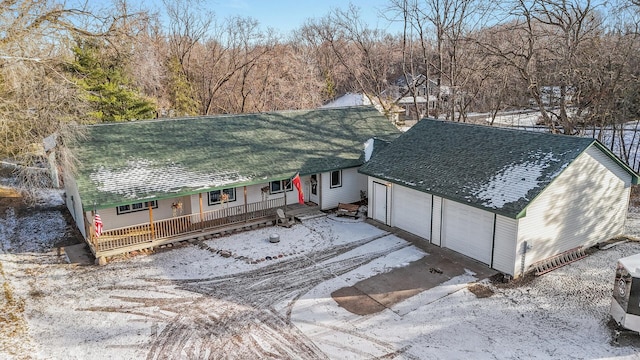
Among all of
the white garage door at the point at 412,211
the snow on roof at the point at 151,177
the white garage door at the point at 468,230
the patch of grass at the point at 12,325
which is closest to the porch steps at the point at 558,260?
the white garage door at the point at 468,230

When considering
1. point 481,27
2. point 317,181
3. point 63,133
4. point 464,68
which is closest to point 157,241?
point 63,133

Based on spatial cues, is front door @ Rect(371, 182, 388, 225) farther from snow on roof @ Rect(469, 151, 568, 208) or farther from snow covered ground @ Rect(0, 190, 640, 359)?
snow on roof @ Rect(469, 151, 568, 208)

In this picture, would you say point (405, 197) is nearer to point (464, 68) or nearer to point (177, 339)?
point (177, 339)

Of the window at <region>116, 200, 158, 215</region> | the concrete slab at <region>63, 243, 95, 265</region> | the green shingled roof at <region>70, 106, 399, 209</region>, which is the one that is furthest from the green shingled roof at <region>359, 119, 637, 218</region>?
the concrete slab at <region>63, 243, 95, 265</region>

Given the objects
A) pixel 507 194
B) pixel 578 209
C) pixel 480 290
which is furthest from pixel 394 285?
pixel 578 209

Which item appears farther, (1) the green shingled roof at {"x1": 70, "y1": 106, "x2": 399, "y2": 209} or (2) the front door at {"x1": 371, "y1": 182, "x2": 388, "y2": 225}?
(2) the front door at {"x1": 371, "y1": 182, "x2": 388, "y2": 225}

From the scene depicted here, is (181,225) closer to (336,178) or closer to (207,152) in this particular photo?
(207,152)

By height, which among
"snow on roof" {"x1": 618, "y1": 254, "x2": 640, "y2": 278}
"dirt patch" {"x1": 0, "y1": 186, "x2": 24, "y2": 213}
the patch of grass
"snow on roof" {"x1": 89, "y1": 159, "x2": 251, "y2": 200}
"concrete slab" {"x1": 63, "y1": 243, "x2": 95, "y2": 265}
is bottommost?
the patch of grass
